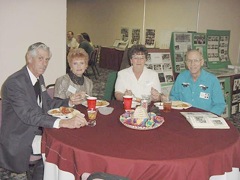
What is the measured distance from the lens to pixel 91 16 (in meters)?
12.7

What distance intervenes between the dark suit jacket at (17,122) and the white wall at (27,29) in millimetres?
1158

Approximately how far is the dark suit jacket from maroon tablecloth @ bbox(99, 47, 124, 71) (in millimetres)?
7607

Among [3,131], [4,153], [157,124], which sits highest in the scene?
[157,124]

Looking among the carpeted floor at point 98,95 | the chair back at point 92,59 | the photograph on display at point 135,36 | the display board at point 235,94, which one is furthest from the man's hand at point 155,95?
the photograph on display at point 135,36

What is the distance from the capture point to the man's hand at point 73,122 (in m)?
2.08

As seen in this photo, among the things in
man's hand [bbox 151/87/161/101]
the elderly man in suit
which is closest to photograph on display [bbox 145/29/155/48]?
man's hand [bbox 151/87/161/101]

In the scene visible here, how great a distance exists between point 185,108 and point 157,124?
591 mm

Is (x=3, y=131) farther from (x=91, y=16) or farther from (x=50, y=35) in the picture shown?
(x=91, y=16)

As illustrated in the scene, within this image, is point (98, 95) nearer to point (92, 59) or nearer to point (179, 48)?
point (179, 48)

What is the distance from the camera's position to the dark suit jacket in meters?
2.29

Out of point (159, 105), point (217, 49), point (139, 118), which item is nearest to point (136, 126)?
point (139, 118)

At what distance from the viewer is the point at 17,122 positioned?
2361 millimetres

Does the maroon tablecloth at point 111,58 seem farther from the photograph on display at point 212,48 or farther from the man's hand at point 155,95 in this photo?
the man's hand at point 155,95

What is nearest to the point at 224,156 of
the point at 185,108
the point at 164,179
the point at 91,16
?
the point at 164,179
